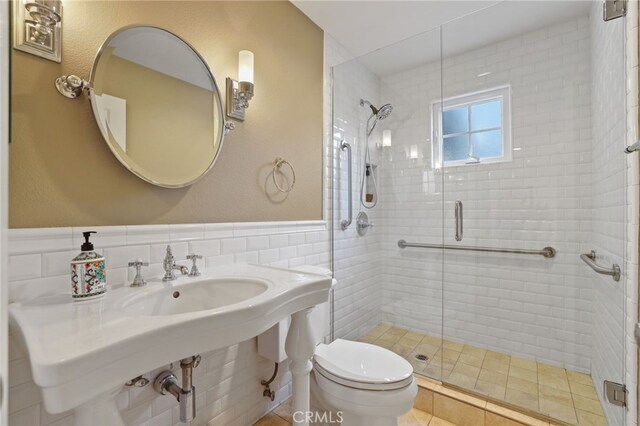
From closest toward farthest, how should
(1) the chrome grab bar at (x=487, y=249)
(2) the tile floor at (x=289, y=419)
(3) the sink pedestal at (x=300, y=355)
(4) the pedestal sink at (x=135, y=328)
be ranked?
1. (4) the pedestal sink at (x=135, y=328)
2. (3) the sink pedestal at (x=300, y=355)
3. (2) the tile floor at (x=289, y=419)
4. (1) the chrome grab bar at (x=487, y=249)

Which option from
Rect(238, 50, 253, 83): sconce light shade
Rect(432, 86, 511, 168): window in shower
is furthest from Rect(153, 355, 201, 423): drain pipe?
Rect(432, 86, 511, 168): window in shower

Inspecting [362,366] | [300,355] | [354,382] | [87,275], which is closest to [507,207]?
[362,366]

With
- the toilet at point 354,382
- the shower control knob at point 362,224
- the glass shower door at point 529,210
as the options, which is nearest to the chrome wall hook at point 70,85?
the toilet at point 354,382

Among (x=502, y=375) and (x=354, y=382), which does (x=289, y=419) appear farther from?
(x=502, y=375)

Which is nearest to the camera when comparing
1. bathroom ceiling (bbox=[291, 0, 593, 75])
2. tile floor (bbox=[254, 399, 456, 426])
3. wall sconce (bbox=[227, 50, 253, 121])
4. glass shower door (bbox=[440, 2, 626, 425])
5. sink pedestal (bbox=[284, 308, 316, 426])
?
sink pedestal (bbox=[284, 308, 316, 426])

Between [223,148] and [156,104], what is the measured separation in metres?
0.33

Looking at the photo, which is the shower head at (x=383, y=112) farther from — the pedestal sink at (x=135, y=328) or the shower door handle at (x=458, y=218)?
the pedestal sink at (x=135, y=328)

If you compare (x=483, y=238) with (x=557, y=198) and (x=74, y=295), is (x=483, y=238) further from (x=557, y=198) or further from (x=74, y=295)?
(x=74, y=295)

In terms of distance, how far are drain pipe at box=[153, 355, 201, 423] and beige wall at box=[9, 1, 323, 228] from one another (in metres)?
0.57

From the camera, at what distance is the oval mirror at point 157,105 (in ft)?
3.45

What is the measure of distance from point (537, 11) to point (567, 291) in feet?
6.20

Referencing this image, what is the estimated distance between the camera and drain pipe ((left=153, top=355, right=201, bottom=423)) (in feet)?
3.34

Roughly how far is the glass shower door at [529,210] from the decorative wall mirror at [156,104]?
69.8 inches

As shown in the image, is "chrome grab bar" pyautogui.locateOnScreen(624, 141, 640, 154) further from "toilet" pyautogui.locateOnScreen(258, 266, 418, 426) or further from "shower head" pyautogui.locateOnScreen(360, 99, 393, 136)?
"shower head" pyautogui.locateOnScreen(360, 99, 393, 136)
